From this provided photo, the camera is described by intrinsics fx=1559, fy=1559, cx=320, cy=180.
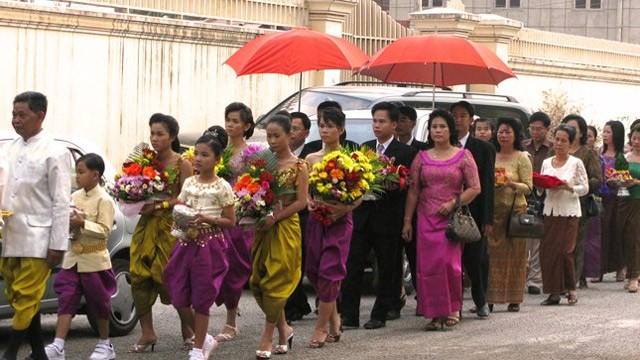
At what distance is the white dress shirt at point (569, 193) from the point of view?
16.2 m

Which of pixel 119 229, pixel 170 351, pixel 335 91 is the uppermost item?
pixel 335 91

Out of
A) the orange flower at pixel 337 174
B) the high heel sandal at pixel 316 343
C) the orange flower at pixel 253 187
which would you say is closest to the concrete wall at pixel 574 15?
the orange flower at pixel 337 174

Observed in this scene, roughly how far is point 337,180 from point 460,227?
178 centimetres

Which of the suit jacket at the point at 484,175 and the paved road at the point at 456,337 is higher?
the suit jacket at the point at 484,175

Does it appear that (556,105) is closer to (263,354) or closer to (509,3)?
(263,354)

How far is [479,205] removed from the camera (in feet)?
47.0

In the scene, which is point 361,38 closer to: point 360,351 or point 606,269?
point 606,269

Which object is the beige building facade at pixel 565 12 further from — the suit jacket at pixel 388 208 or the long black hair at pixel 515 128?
the suit jacket at pixel 388 208

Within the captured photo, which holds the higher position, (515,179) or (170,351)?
(515,179)

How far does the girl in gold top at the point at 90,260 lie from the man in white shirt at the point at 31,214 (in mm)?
641

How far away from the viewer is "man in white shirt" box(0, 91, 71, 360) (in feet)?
33.9

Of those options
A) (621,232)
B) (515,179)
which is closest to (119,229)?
(515,179)

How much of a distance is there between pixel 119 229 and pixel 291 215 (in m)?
1.72

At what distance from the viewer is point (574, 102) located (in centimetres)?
3681
